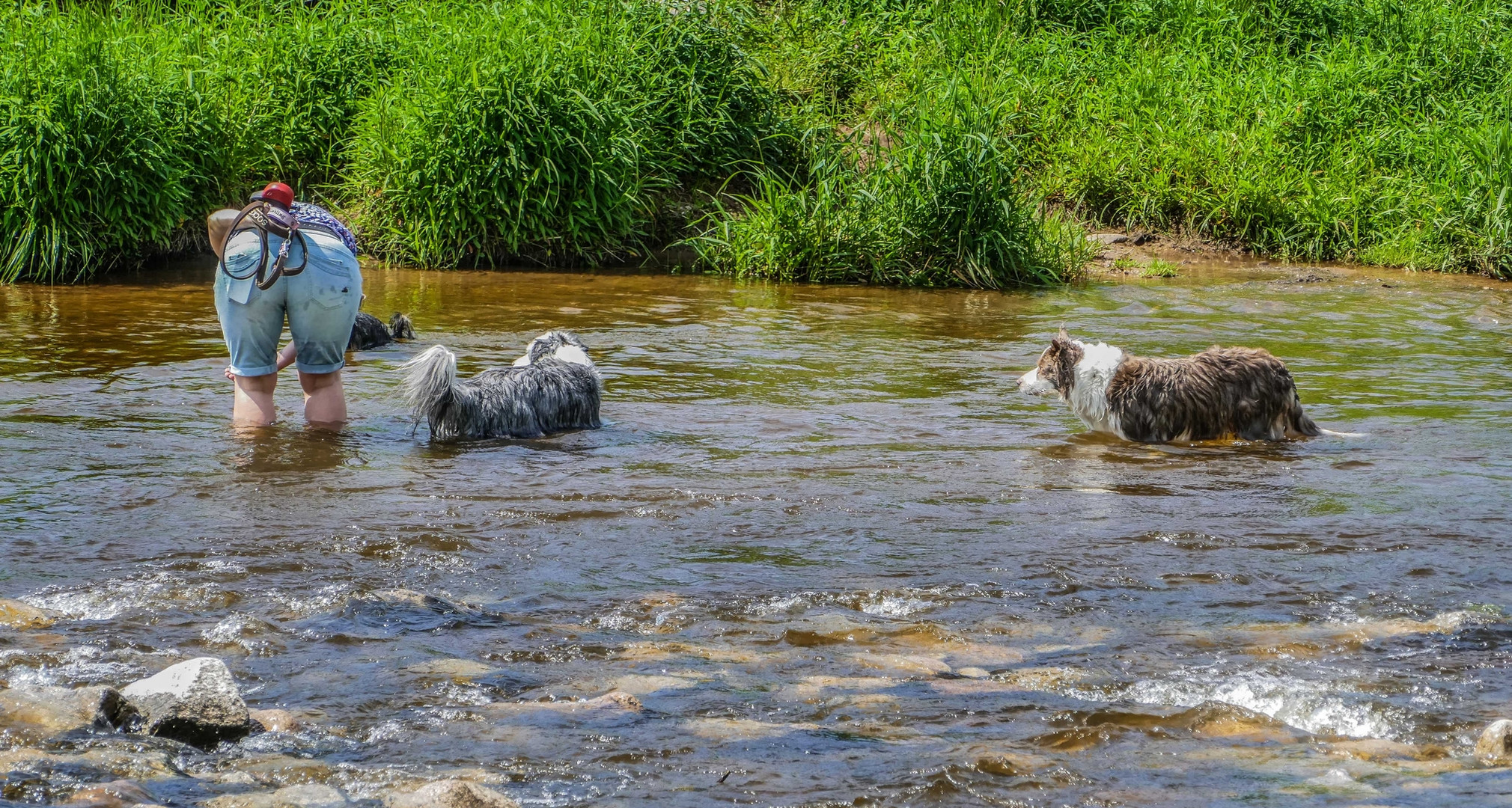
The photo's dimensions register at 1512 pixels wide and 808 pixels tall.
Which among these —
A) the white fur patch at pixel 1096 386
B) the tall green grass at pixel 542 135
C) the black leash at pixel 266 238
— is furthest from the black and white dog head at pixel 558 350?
the tall green grass at pixel 542 135

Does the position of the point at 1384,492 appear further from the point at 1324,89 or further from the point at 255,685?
the point at 1324,89

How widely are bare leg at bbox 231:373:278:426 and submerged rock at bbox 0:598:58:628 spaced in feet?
9.65

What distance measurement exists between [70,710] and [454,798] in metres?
1.11

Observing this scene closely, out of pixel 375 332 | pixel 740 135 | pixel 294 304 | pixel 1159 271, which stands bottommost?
pixel 375 332

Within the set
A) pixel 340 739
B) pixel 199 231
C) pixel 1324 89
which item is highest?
pixel 1324 89

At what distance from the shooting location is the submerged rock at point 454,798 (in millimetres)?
3059

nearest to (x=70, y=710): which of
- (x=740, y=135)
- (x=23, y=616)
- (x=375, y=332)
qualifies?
(x=23, y=616)

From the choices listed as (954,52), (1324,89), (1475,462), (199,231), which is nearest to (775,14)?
(954,52)

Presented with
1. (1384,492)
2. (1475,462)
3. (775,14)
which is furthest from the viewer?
(775,14)

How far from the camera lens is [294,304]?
706cm

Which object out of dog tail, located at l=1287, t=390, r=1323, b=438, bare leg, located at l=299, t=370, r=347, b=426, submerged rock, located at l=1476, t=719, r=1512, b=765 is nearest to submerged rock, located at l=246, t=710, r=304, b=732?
submerged rock, located at l=1476, t=719, r=1512, b=765

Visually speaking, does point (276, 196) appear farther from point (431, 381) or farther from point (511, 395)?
point (511, 395)

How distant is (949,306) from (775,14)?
295 inches

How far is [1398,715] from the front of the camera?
377cm
